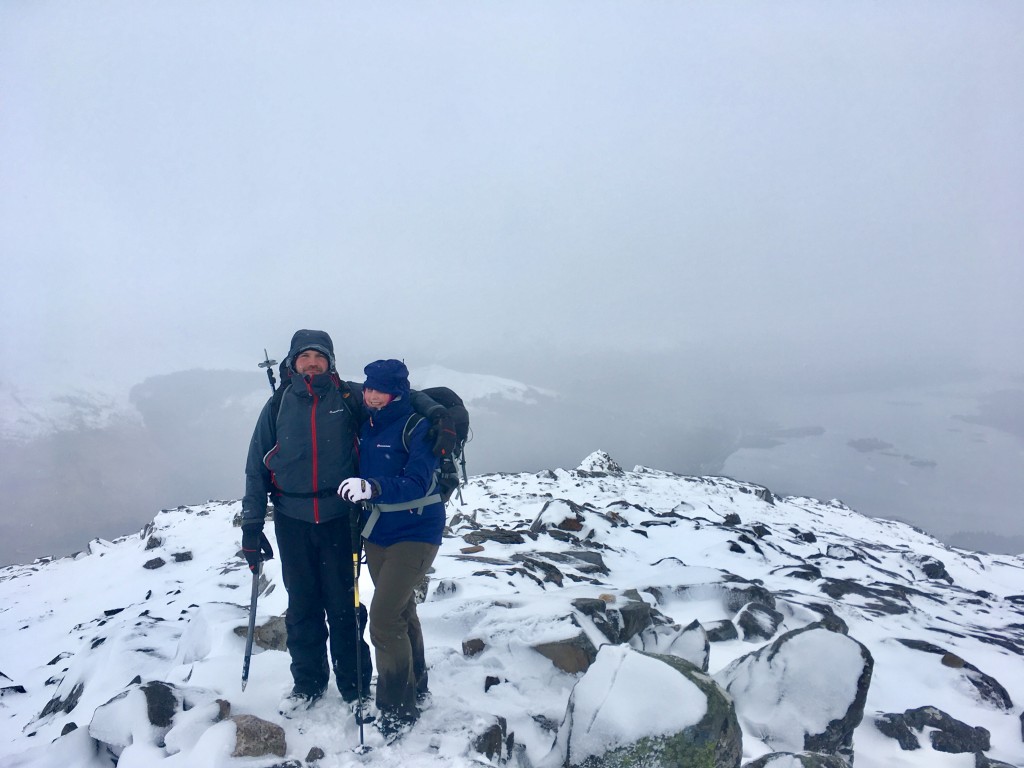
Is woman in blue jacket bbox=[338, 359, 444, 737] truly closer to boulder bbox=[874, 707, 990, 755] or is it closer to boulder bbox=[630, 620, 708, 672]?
boulder bbox=[630, 620, 708, 672]

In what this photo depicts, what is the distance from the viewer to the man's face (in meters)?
4.84

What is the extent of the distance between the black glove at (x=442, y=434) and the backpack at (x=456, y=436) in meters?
0.12

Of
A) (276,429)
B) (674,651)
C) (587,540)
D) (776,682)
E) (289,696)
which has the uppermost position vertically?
(276,429)

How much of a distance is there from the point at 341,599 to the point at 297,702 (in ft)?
3.30

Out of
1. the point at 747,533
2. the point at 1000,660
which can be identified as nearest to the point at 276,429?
the point at 1000,660

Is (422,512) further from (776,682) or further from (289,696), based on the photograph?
(776,682)

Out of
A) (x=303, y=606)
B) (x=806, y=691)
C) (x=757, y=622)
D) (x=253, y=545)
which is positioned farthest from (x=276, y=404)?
(x=757, y=622)

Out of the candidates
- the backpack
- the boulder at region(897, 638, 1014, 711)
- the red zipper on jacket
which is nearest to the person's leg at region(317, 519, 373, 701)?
the red zipper on jacket

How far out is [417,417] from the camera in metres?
4.59

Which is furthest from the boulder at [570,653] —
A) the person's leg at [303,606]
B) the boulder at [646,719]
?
the person's leg at [303,606]

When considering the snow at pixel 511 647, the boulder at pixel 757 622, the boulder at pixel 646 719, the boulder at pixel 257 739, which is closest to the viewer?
the boulder at pixel 646 719

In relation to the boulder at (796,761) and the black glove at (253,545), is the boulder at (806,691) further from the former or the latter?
the black glove at (253,545)

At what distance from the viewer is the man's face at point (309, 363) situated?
15.9 feet

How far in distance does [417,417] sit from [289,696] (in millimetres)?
2964
